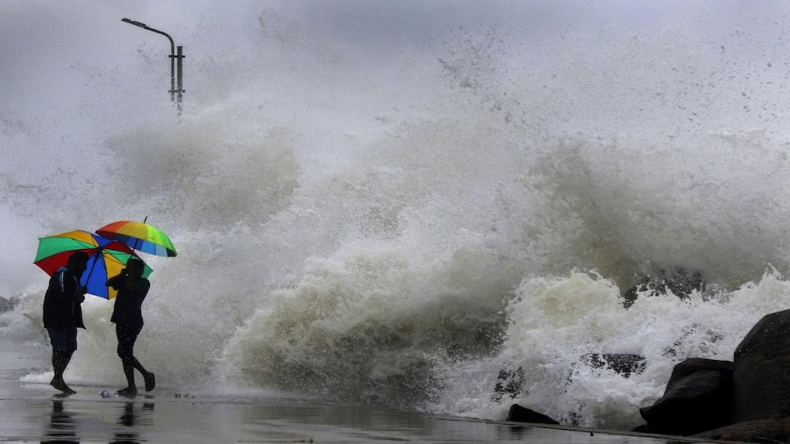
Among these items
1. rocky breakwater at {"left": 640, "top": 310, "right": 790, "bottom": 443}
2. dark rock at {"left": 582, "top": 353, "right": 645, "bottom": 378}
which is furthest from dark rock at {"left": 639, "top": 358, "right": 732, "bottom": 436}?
dark rock at {"left": 582, "top": 353, "right": 645, "bottom": 378}

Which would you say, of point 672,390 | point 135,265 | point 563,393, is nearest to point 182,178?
point 135,265

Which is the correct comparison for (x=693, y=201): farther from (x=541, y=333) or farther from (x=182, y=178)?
(x=182, y=178)

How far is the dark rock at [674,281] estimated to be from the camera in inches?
555

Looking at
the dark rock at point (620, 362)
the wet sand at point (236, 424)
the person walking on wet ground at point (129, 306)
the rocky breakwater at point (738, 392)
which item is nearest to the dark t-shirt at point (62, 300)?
the person walking on wet ground at point (129, 306)

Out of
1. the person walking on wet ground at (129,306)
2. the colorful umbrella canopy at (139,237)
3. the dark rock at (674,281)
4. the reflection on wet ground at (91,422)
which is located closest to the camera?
the reflection on wet ground at (91,422)

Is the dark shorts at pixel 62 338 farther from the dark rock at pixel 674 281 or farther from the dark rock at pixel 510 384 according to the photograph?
the dark rock at pixel 674 281

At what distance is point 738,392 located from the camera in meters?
7.76

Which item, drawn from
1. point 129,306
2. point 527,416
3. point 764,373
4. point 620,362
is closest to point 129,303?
point 129,306

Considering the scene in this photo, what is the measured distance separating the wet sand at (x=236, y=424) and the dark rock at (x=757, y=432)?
35 cm

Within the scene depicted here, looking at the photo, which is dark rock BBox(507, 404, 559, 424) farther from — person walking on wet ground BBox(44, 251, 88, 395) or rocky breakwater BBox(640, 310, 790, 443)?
person walking on wet ground BBox(44, 251, 88, 395)

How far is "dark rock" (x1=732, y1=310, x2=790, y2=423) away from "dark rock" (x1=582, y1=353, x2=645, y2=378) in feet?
4.53

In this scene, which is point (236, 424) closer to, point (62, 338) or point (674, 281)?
point (62, 338)

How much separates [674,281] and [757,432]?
769cm

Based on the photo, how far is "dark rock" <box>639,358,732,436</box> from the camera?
25.1 ft
